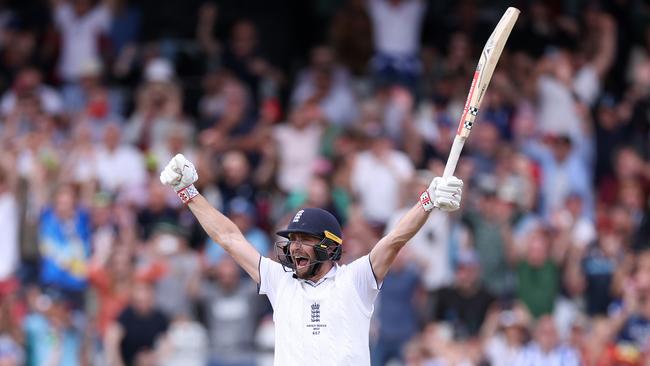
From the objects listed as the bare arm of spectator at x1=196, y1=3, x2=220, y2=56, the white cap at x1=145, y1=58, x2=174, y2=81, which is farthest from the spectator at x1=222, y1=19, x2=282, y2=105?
the white cap at x1=145, y1=58, x2=174, y2=81

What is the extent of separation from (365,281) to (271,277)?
28.0 inches

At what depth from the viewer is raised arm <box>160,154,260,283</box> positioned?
10.6m

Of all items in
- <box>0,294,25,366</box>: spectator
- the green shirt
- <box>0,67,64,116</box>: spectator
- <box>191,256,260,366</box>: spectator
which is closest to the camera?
<box>0,294,25,366</box>: spectator

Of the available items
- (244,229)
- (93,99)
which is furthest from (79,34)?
(244,229)

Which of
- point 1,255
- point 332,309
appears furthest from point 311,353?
point 1,255

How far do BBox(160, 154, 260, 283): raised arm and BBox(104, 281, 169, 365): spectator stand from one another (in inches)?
233

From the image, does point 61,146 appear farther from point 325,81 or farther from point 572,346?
point 572,346

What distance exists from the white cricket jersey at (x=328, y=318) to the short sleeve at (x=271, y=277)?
11 cm

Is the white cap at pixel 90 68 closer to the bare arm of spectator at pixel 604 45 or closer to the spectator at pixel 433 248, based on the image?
the spectator at pixel 433 248

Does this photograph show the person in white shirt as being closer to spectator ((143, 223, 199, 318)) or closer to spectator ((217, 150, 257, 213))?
spectator ((143, 223, 199, 318))

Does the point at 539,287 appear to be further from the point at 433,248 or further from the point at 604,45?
the point at 604,45

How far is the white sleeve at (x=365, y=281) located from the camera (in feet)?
33.3

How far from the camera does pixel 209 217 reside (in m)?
10.8

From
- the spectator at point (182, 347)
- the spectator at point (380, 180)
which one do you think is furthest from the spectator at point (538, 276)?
the spectator at point (182, 347)
